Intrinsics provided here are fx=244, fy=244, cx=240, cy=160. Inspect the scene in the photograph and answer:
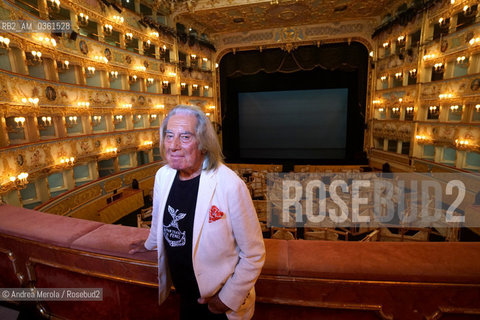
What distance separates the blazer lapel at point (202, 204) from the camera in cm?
136

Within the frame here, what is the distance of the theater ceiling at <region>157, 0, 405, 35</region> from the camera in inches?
501

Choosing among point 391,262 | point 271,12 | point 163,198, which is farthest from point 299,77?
point 163,198

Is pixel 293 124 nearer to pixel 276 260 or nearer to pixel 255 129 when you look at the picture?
pixel 255 129

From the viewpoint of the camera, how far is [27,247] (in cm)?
211

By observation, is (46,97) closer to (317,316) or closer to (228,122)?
(317,316)

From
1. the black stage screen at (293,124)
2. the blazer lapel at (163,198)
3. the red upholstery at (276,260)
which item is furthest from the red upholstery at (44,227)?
the black stage screen at (293,124)

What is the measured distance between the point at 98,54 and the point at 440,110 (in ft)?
46.6

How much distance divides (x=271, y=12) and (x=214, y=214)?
15.2m

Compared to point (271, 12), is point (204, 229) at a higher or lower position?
lower

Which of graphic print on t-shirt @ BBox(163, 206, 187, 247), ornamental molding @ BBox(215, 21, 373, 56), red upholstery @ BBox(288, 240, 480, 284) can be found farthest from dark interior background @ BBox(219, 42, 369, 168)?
graphic print on t-shirt @ BBox(163, 206, 187, 247)

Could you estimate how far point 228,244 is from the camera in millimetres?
1339

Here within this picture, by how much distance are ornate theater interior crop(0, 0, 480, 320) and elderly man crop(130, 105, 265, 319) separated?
0.28 m

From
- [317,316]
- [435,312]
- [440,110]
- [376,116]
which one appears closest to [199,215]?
[317,316]

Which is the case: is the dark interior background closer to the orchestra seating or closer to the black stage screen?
the black stage screen
